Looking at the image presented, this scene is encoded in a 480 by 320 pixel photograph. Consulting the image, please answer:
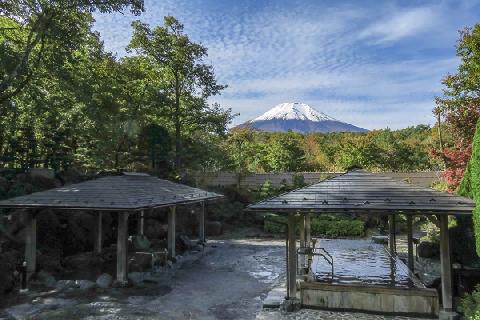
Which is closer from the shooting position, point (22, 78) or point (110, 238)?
point (22, 78)

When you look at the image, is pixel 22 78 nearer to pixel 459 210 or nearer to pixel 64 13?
pixel 64 13

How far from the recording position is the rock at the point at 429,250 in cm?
1641

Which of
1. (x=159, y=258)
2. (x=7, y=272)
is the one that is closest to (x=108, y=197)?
(x=7, y=272)

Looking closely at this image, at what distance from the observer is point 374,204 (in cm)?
1035

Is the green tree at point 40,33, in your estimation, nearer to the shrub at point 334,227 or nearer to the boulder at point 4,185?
the boulder at point 4,185

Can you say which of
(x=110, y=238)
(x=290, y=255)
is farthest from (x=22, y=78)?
(x=290, y=255)

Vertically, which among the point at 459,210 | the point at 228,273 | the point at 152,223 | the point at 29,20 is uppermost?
the point at 29,20

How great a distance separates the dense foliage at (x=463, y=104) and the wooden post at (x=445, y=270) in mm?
8401

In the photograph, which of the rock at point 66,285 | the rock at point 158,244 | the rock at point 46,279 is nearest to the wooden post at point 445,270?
the rock at point 66,285

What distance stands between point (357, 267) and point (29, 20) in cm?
1791

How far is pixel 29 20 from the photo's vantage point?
58.6 ft

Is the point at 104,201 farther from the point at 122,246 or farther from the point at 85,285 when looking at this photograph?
the point at 85,285

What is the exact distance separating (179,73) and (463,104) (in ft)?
60.5

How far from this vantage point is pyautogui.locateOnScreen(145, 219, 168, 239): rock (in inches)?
860
